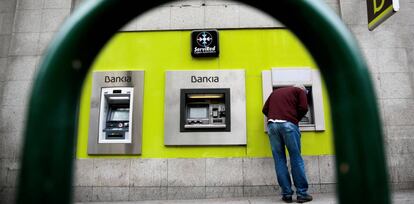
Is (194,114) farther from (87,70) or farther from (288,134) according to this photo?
(87,70)

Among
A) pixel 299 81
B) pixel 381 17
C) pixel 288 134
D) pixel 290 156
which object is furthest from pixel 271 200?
pixel 381 17

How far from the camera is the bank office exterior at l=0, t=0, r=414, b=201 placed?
5.30 meters

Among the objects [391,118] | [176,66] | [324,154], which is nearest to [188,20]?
[176,66]

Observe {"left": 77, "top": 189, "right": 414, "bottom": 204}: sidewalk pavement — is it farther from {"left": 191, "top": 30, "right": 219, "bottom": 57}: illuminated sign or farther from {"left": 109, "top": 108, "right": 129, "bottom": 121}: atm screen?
{"left": 191, "top": 30, "right": 219, "bottom": 57}: illuminated sign

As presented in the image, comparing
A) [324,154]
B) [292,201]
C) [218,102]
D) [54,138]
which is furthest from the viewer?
[218,102]

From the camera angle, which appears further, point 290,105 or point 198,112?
point 198,112

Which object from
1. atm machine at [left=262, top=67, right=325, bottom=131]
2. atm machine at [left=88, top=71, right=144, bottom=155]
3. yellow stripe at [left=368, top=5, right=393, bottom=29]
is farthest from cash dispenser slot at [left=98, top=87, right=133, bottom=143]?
yellow stripe at [left=368, top=5, right=393, bottom=29]

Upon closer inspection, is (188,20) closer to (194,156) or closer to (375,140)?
(194,156)

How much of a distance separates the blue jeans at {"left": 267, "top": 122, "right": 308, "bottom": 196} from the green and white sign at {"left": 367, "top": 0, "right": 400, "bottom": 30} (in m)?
2.02

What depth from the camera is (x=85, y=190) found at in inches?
210

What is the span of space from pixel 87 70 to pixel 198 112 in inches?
194

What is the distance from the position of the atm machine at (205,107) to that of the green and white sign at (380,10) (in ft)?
7.06

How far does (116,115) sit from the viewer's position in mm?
5699

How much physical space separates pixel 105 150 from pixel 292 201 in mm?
3027
